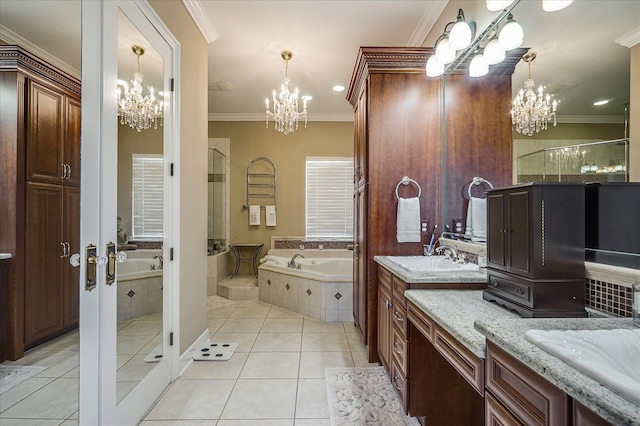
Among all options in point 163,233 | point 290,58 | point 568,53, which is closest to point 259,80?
point 290,58

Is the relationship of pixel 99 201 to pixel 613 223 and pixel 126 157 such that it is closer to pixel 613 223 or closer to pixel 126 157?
pixel 126 157

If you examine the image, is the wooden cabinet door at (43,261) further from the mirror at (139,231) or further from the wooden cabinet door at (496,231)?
the wooden cabinet door at (496,231)

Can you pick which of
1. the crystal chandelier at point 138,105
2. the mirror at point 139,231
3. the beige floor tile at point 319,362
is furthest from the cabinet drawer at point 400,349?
the crystal chandelier at point 138,105

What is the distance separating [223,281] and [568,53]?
4707 millimetres

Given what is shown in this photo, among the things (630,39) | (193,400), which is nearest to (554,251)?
(630,39)

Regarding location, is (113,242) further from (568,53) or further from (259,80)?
(259,80)

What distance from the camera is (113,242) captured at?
1605mm

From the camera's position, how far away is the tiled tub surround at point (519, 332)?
578 mm

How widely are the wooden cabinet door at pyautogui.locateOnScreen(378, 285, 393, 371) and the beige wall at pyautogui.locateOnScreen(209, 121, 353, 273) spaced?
3123 mm

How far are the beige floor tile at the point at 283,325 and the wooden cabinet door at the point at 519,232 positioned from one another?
8.22ft

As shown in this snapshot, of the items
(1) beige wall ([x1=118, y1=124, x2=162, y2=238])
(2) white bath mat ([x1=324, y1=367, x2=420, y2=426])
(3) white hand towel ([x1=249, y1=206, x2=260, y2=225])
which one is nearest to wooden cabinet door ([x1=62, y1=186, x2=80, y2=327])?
(1) beige wall ([x1=118, y1=124, x2=162, y2=238])

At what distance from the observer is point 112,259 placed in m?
1.57

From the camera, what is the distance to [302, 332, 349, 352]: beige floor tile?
111 inches

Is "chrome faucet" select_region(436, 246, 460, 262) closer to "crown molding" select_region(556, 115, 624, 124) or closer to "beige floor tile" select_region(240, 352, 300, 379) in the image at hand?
"crown molding" select_region(556, 115, 624, 124)
